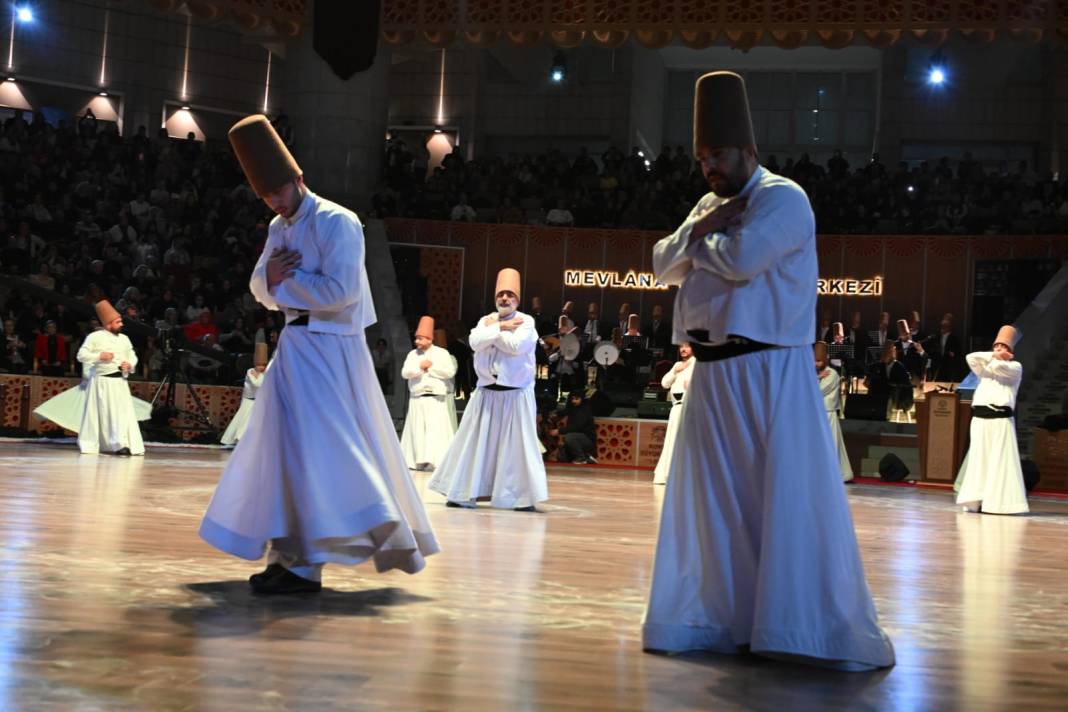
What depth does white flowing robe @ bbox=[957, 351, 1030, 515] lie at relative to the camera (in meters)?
12.4

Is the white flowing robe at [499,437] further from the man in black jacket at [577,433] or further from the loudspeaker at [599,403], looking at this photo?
the loudspeaker at [599,403]

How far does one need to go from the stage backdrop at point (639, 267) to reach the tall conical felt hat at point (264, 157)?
17468 mm

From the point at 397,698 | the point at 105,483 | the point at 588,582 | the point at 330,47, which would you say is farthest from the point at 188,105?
the point at 397,698

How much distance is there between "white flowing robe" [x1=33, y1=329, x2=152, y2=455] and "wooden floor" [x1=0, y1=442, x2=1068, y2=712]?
22.0 feet

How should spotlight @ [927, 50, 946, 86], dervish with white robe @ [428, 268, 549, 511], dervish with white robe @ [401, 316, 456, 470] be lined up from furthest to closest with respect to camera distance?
1. spotlight @ [927, 50, 946, 86]
2. dervish with white robe @ [401, 316, 456, 470]
3. dervish with white robe @ [428, 268, 549, 511]

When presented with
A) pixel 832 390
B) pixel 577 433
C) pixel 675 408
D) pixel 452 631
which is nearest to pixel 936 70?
pixel 832 390

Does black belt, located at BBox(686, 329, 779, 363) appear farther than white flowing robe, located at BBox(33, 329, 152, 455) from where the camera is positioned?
No

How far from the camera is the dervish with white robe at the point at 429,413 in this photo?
14.3m

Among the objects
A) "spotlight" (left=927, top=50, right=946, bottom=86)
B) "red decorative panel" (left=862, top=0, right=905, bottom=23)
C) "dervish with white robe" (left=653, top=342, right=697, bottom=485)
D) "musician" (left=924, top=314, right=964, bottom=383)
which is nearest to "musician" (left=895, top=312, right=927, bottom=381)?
"musician" (left=924, top=314, right=964, bottom=383)

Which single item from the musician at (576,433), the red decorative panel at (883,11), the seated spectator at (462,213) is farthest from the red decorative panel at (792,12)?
the musician at (576,433)

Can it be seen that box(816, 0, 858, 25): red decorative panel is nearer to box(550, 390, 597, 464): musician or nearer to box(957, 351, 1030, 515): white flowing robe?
box(550, 390, 597, 464): musician

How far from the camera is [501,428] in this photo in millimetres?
10328

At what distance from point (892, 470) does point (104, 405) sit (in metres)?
9.77

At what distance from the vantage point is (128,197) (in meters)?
23.6
